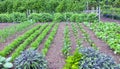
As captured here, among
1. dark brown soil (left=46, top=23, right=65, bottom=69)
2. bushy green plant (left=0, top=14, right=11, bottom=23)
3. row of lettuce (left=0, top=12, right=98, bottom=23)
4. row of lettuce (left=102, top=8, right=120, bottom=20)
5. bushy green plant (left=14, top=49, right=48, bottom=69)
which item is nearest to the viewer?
bushy green plant (left=14, top=49, right=48, bottom=69)

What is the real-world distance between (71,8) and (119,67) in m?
23.0

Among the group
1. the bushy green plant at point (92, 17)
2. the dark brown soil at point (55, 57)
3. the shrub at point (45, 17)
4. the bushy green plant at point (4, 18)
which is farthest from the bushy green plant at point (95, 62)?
the bushy green plant at point (4, 18)

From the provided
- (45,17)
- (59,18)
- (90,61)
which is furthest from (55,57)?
(45,17)

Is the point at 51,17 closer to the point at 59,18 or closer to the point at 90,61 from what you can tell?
the point at 59,18

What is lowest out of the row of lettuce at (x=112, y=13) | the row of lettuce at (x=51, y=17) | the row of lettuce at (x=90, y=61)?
the row of lettuce at (x=112, y=13)

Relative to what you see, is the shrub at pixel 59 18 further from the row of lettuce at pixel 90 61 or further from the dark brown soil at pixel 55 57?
the row of lettuce at pixel 90 61

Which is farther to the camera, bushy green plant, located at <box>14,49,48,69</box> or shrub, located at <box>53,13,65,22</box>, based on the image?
shrub, located at <box>53,13,65,22</box>

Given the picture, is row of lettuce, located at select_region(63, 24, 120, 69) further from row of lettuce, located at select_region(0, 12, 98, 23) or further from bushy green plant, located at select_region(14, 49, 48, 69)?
row of lettuce, located at select_region(0, 12, 98, 23)

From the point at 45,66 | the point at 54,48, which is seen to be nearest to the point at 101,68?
the point at 45,66

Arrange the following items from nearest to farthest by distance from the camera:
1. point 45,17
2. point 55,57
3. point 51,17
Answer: point 55,57 < point 45,17 < point 51,17

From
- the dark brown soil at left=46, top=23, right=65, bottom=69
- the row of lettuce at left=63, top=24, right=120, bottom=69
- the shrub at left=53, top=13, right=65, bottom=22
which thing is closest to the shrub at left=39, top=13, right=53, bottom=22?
the shrub at left=53, top=13, right=65, bottom=22

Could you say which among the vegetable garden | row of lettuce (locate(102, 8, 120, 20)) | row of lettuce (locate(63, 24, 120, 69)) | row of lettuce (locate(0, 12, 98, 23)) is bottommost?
Result: row of lettuce (locate(102, 8, 120, 20))

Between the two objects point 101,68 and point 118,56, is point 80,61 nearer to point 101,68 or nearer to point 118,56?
point 101,68

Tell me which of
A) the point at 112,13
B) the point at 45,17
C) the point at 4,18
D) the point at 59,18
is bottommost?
the point at 112,13
